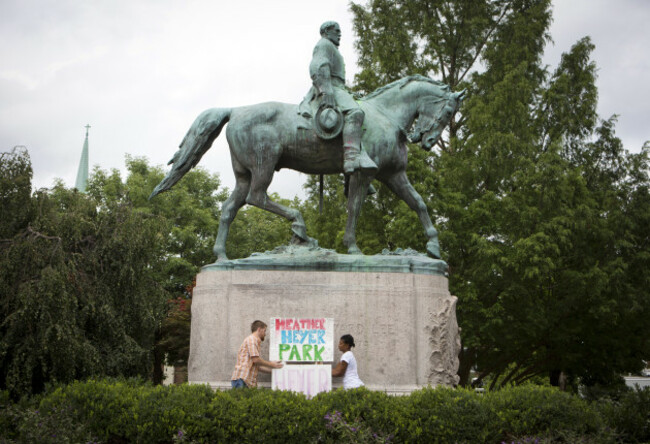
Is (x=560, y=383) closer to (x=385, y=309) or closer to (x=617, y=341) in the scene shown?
(x=617, y=341)

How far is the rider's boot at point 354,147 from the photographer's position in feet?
35.4

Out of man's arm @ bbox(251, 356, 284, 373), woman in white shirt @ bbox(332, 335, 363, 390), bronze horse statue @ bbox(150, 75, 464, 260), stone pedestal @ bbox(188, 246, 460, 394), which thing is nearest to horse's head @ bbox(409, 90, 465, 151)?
bronze horse statue @ bbox(150, 75, 464, 260)

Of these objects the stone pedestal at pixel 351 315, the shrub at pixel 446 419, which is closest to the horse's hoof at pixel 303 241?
the stone pedestal at pixel 351 315

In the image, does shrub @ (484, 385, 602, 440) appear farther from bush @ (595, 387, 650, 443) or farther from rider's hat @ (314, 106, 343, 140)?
rider's hat @ (314, 106, 343, 140)

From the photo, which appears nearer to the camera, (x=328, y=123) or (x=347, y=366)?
(x=347, y=366)

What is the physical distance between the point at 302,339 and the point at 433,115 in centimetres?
430

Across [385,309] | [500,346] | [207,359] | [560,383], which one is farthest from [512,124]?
[207,359]

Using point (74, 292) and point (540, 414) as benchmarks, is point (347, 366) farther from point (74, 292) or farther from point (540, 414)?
point (74, 292)

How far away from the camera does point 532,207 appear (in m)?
19.8

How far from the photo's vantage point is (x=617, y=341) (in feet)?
71.3

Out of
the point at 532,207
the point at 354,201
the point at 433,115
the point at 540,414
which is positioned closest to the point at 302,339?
the point at 354,201

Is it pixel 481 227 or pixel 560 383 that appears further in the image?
pixel 560 383

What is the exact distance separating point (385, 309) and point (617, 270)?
1087 cm

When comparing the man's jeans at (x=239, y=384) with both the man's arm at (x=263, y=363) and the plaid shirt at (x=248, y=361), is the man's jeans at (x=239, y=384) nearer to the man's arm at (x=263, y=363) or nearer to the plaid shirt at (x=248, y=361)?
the plaid shirt at (x=248, y=361)
